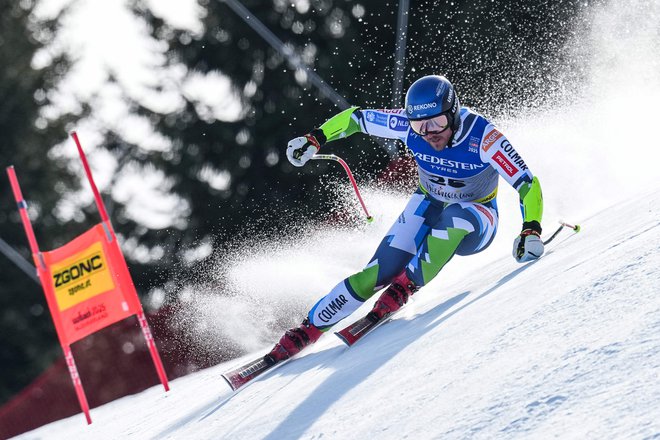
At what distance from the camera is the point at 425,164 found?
4637 millimetres

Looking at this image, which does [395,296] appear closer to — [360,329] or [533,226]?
[360,329]

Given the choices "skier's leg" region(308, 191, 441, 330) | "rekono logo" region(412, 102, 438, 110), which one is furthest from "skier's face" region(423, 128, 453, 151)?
"skier's leg" region(308, 191, 441, 330)

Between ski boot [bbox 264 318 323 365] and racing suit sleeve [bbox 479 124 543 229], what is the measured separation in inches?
47.4

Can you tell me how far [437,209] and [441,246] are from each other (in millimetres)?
502

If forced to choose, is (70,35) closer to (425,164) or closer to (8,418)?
(8,418)

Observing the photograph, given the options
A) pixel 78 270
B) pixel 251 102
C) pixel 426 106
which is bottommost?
pixel 426 106

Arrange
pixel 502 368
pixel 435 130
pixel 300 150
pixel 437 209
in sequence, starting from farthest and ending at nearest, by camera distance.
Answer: pixel 300 150, pixel 437 209, pixel 435 130, pixel 502 368

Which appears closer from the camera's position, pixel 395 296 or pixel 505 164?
pixel 505 164

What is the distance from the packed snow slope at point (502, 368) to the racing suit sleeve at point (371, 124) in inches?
37.3

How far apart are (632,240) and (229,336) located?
5.54 m

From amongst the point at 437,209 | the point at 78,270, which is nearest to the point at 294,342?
the point at 437,209

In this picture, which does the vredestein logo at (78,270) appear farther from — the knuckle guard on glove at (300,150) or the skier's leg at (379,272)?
the skier's leg at (379,272)

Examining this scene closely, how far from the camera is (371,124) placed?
16.3ft

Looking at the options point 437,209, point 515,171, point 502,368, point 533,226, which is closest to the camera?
point 502,368
